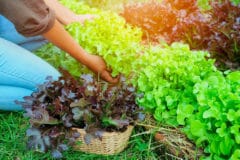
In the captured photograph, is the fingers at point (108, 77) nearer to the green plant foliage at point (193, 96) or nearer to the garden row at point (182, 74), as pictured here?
the garden row at point (182, 74)

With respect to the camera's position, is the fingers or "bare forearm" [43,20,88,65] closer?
"bare forearm" [43,20,88,65]

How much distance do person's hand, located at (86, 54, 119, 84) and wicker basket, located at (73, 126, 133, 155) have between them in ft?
1.58

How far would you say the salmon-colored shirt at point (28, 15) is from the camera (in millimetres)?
2475

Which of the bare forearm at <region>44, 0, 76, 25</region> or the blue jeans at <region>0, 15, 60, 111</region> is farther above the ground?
the bare forearm at <region>44, 0, 76, 25</region>

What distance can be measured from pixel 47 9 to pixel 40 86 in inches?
19.9

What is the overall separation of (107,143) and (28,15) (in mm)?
906

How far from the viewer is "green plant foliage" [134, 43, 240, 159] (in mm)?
2428

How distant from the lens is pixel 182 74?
2.78m

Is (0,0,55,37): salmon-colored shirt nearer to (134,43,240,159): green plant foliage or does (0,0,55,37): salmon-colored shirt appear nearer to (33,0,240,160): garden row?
(33,0,240,160): garden row

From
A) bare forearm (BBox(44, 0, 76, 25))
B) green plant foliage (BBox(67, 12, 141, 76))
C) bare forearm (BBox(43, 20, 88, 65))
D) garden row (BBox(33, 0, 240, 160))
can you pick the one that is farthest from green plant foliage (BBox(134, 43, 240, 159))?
bare forearm (BBox(44, 0, 76, 25))

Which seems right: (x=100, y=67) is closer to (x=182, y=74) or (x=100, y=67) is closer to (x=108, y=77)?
(x=108, y=77)

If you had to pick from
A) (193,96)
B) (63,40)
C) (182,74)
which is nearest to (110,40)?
(63,40)

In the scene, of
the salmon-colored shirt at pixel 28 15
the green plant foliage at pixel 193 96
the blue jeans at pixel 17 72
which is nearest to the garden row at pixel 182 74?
the green plant foliage at pixel 193 96

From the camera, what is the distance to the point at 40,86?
2.79m
